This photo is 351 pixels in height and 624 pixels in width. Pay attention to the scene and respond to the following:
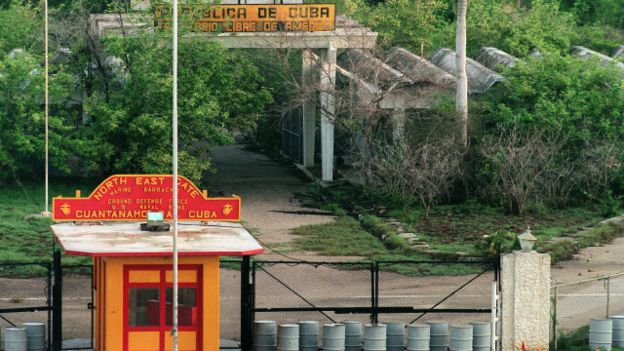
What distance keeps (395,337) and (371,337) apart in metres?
0.79

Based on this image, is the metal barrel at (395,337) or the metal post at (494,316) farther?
the metal barrel at (395,337)

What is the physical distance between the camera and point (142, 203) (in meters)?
31.0

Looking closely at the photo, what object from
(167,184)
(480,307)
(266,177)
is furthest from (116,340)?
(266,177)

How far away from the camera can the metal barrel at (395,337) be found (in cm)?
3083

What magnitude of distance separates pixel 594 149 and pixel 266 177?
14.1 m

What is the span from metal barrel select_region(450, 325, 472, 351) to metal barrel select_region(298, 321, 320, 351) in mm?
2673

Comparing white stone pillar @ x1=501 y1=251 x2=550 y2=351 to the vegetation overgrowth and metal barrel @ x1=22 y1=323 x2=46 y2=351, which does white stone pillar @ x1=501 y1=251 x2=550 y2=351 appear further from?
metal barrel @ x1=22 y1=323 x2=46 y2=351

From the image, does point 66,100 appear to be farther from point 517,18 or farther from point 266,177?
point 517,18

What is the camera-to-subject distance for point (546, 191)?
48562 millimetres

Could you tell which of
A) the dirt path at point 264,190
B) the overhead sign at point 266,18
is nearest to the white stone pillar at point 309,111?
the dirt path at point 264,190

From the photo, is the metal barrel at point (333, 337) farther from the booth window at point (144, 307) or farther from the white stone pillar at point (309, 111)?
the white stone pillar at point (309, 111)

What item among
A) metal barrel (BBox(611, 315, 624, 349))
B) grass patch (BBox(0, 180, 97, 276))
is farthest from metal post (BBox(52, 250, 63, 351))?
metal barrel (BBox(611, 315, 624, 349))

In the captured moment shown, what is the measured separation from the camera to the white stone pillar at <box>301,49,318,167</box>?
55.0m

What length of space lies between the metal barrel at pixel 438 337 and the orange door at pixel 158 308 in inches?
188
